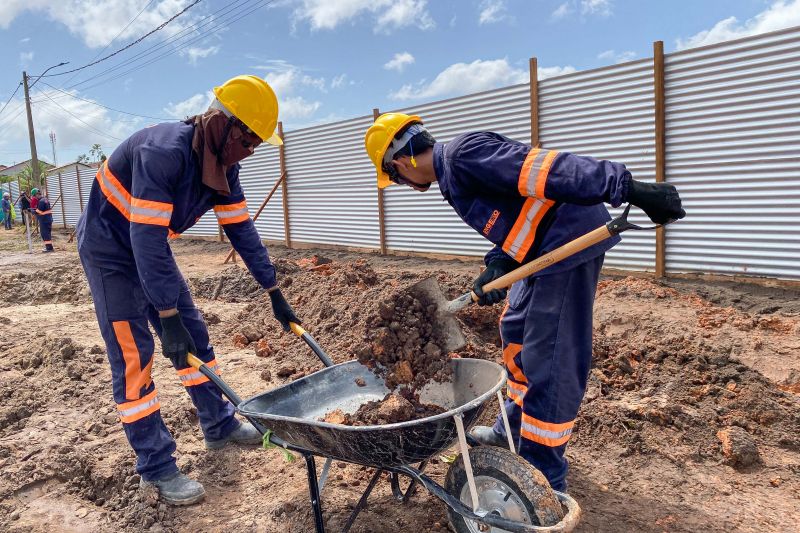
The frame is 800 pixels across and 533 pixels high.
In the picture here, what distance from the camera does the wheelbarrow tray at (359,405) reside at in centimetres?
216

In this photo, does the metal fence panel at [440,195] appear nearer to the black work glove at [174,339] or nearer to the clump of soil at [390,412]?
the clump of soil at [390,412]

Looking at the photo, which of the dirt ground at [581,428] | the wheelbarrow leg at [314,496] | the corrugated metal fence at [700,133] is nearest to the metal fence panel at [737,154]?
the corrugated metal fence at [700,133]

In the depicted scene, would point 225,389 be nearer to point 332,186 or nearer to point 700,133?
point 700,133

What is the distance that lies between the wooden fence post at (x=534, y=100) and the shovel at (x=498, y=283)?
5.62 metres

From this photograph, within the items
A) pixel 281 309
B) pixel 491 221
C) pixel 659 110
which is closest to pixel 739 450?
pixel 491 221

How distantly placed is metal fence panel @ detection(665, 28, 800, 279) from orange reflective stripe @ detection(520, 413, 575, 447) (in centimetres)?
481

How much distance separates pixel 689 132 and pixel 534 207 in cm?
507

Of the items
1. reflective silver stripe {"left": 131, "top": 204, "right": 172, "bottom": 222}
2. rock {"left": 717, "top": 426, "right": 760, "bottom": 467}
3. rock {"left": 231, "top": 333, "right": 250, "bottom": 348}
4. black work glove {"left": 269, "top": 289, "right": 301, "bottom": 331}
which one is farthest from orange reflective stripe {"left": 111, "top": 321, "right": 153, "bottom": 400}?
rock {"left": 717, "top": 426, "right": 760, "bottom": 467}

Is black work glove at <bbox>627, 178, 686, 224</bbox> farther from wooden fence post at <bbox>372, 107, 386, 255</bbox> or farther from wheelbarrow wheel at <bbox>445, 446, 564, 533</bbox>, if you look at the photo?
wooden fence post at <bbox>372, 107, 386, 255</bbox>

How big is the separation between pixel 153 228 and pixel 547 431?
2.08 metres

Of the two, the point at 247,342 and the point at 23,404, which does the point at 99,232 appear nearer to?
the point at 23,404

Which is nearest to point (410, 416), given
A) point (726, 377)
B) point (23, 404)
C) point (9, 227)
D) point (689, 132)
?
point (726, 377)

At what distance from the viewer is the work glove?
2740 mm

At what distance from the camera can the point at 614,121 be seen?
23.7 feet
